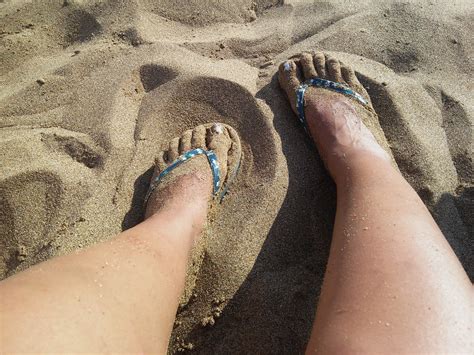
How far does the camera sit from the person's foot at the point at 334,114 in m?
1.78

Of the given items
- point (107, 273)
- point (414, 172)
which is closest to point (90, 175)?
point (107, 273)

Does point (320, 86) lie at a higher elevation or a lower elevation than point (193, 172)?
higher

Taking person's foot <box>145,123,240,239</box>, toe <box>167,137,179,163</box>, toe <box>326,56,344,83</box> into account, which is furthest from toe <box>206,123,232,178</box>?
toe <box>326,56,344,83</box>

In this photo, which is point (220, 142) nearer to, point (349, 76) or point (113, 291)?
point (349, 76)

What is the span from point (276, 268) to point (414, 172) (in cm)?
75

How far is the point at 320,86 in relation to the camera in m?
2.12

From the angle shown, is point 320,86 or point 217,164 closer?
point 217,164

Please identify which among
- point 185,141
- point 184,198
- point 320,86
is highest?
point 320,86

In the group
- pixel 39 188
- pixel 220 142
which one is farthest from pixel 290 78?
pixel 39 188

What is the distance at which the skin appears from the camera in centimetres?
104

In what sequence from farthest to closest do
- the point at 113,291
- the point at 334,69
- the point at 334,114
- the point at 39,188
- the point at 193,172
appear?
the point at 334,69
the point at 334,114
the point at 193,172
the point at 39,188
the point at 113,291

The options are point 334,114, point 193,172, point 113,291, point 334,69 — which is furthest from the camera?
point 334,69

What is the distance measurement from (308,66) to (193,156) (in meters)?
0.77

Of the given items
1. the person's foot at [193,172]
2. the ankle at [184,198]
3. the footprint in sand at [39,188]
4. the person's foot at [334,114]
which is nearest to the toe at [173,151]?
the person's foot at [193,172]
